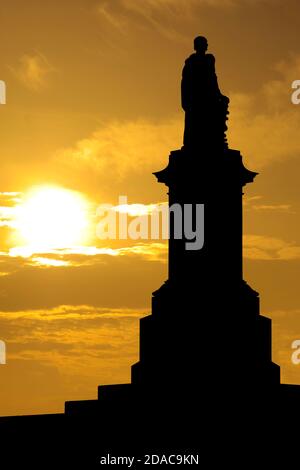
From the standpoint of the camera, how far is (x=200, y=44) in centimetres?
1969

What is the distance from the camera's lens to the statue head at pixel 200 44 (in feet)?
64.5

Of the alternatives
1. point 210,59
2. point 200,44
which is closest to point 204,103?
point 210,59

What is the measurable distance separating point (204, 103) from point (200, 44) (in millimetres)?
1128

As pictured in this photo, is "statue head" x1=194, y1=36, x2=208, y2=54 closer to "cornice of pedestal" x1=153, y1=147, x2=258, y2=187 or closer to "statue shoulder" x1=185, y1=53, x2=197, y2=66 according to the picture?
"statue shoulder" x1=185, y1=53, x2=197, y2=66

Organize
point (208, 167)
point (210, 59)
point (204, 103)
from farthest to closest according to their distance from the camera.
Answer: point (210, 59) < point (204, 103) < point (208, 167)

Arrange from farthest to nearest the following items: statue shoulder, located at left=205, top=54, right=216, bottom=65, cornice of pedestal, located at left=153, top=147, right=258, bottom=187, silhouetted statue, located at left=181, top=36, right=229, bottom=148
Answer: statue shoulder, located at left=205, top=54, right=216, bottom=65 < silhouetted statue, located at left=181, top=36, right=229, bottom=148 < cornice of pedestal, located at left=153, top=147, right=258, bottom=187

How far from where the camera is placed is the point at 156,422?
61.2ft

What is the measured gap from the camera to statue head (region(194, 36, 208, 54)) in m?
19.6

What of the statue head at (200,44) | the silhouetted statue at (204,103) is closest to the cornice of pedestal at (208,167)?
the silhouetted statue at (204,103)

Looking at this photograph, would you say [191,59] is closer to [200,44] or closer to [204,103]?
[200,44]

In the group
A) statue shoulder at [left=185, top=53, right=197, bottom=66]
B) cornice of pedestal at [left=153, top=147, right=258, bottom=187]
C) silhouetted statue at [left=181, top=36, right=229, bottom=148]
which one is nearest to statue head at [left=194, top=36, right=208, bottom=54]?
silhouetted statue at [left=181, top=36, right=229, bottom=148]

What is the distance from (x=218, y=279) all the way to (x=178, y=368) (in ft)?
5.91
